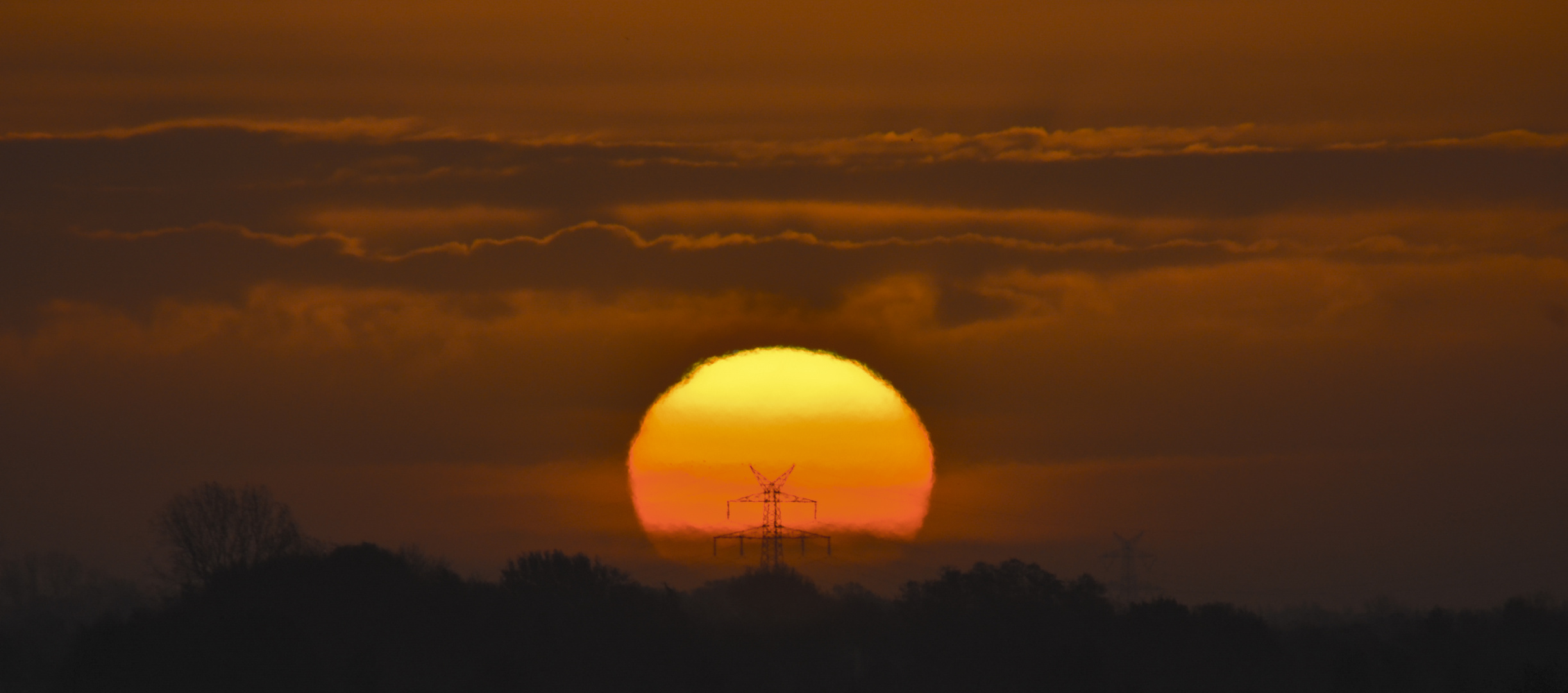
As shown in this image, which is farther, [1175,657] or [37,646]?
[37,646]

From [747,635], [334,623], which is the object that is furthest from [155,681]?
[747,635]

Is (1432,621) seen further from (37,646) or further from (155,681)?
(37,646)

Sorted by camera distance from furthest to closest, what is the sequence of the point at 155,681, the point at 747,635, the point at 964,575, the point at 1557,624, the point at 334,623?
the point at 1557,624 < the point at 964,575 < the point at 747,635 < the point at 334,623 < the point at 155,681

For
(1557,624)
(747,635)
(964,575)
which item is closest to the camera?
(747,635)

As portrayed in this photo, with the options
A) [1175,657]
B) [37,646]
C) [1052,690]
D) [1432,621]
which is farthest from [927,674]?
[37,646]

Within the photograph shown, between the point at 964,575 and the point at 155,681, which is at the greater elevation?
the point at 964,575

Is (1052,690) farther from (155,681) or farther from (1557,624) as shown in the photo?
(1557,624)
